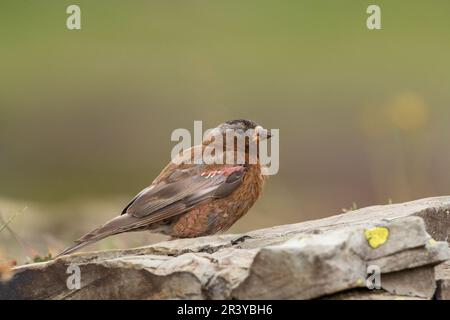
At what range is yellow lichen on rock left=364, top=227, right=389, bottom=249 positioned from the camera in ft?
20.7

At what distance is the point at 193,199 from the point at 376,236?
218cm

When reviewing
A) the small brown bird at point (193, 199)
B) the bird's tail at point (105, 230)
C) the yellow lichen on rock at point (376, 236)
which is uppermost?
the small brown bird at point (193, 199)

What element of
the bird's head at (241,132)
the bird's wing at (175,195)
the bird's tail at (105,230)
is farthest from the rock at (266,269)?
the bird's head at (241,132)

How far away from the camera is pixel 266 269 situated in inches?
241

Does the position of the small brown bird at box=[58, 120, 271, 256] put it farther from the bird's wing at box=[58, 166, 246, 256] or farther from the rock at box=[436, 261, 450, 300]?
the rock at box=[436, 261, 450, 300]

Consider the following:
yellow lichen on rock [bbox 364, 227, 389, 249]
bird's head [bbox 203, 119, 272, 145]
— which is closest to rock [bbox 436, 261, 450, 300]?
yellow lichen on rock [bbox 364, 227, 389, 249]

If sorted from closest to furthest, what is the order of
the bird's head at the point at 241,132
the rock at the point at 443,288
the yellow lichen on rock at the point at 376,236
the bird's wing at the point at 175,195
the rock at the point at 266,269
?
the rock at the point at 266,269, the yellow lichen on rock at the point at 376,236, the rock at the point at 443,288, the bird's wing at the point at 175,195, the bird's head at the point at 241,132

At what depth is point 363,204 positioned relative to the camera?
1270 cm

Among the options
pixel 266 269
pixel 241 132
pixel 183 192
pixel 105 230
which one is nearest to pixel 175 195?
pixel 183 192

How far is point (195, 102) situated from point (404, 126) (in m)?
4.22

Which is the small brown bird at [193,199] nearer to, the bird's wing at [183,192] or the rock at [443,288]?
the bird's wing at [183,192]

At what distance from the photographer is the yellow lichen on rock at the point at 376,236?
249 inches
